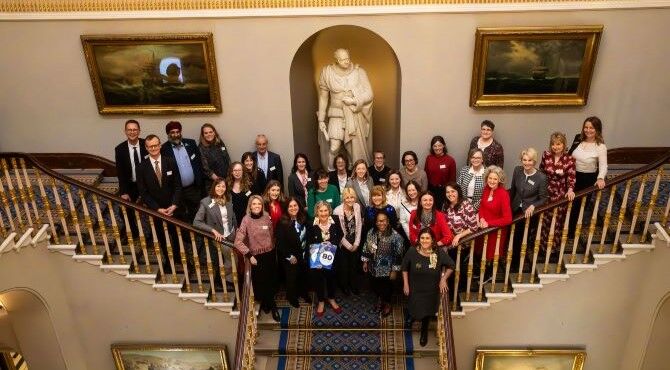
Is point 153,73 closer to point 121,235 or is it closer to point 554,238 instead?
point 121,235

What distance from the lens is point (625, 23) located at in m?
6.99

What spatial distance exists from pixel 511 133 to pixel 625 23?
177cm

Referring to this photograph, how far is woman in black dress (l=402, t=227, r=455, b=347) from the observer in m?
5.70

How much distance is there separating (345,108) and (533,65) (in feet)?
7.50

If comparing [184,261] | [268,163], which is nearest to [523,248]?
[268,163]

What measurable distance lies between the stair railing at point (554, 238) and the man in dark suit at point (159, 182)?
9.88 feet

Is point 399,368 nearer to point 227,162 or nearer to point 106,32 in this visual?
point 227,162

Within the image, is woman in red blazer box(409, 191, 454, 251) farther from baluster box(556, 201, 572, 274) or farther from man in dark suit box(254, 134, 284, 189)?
man in dark suit box(254, 134, 284, 189)

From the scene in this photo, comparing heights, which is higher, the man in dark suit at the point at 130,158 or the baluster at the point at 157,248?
the man in dark suit at the point at 130,158

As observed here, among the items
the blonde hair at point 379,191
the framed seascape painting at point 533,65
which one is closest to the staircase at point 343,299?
the blonde hair at point 379,191

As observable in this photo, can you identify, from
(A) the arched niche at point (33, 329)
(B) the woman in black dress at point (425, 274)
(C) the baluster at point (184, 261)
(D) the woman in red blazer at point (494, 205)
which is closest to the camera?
(B) the woman in black dress at point (425, 274)

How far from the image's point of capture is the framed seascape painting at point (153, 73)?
7.22m

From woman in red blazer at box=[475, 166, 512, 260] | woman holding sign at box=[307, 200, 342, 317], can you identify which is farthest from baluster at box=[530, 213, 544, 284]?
woman holding sign at box=[307, 200, 342, 317]

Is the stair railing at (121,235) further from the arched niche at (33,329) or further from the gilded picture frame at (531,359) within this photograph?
the gilded picture frame at (531,359)
